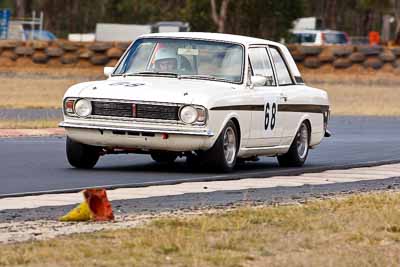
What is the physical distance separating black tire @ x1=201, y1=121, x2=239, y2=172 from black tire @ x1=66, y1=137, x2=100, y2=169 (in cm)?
133

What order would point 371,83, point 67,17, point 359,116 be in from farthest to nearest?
point 67,17
point 371,83
point 359,116

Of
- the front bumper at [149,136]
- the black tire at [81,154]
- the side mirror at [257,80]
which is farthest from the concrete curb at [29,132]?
the front bumper at [149,136]

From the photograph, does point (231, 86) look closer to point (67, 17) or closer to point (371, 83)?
point (371, 83)

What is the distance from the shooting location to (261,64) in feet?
54.7

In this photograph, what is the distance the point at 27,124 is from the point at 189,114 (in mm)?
9562

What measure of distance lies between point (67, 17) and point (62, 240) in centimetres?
8191

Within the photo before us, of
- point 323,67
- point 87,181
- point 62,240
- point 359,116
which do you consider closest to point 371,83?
point 323,67

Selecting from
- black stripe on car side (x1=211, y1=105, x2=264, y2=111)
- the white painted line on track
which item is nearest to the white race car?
black stripe on car side (x1=211, y1=105, x2=264, y2=111)

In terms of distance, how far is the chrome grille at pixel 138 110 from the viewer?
14.8m

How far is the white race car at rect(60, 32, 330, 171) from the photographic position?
1480cm

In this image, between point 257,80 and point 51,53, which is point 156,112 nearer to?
point 257,80

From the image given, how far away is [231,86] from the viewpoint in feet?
51.5

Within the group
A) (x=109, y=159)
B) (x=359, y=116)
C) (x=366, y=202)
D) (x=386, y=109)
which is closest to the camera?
(x=366, y=202)

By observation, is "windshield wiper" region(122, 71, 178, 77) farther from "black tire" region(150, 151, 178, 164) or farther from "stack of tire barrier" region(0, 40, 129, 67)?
"stack of tire barrier" region(0, 40, 129, 67)
